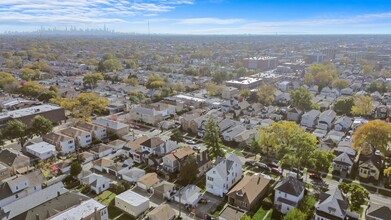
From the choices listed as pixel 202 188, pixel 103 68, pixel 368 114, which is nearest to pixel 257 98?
pixel 368 114

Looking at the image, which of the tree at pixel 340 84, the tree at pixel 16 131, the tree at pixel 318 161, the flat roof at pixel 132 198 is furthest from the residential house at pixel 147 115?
the tree at pixel 340 84

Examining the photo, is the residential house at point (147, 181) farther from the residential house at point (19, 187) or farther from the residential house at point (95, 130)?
the residential house at point (95, 130)

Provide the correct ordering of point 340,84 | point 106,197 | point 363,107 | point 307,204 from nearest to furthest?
point 307,204 < point 106,197 < point 363,107 < point 340,84

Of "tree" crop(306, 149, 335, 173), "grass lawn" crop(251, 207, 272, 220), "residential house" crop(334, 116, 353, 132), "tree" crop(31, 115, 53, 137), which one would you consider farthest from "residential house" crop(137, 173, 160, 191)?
"residential house" crop(334, 116, 353, 132)

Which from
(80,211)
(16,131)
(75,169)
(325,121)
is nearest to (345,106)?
(325,121)

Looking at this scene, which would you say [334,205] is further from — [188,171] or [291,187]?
[188,171]
